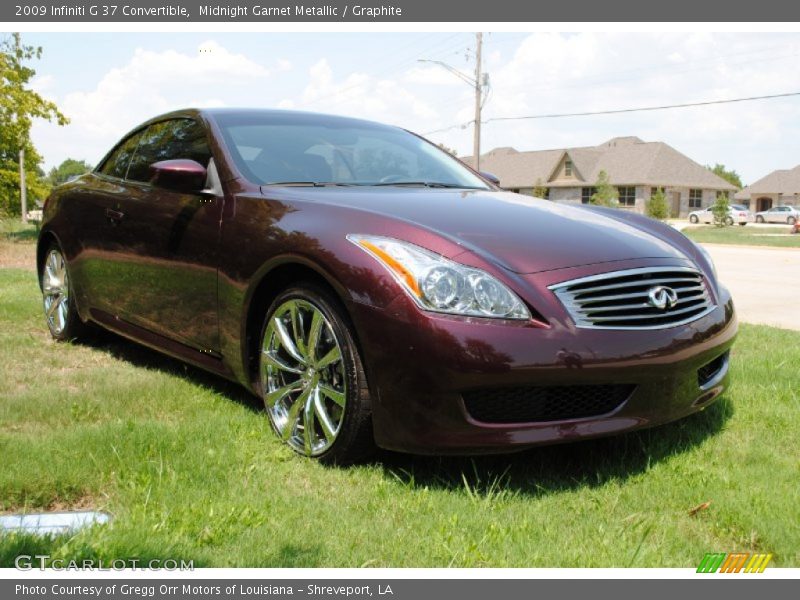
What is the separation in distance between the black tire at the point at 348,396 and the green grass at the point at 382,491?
8cm

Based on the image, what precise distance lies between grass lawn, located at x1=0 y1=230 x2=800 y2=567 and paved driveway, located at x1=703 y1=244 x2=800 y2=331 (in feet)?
11.9

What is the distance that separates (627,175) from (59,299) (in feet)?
187

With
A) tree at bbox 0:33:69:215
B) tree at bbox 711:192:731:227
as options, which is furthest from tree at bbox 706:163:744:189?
tree at bbox 0:33:69:215

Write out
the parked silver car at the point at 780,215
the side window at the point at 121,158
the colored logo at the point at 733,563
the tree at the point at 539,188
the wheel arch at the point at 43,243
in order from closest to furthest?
the colored logo at the point at 733,563 < the side window at the point at 121,158 < the wheel arch at the point at 43,243 < the parked silver car at the point at 780,215 < the tree at the point at 539,188

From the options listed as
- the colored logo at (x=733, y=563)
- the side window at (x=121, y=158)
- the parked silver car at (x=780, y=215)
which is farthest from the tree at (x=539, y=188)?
the colored logo at (x=733, y=563)

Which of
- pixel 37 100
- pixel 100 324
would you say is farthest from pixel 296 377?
pixel 37 100

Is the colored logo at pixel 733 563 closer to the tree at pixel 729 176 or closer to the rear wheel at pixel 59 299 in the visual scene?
the rear wheel at pixel 59 299

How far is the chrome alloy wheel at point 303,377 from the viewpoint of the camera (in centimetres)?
327

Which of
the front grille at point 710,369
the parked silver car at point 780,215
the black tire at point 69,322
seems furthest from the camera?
the parked silver car at point 780,215

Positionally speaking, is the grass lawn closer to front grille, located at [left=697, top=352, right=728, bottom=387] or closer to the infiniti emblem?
front grille, located at [left=697, top=352, right=728, bottom=387]

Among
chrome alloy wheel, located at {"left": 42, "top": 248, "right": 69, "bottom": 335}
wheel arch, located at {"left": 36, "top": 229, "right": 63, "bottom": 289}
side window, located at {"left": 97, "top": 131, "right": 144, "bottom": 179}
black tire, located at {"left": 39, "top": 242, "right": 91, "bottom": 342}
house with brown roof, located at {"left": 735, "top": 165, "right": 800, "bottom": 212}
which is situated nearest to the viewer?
side window, located at {"left": 97, "top": 131, "right": 144, "bottom": 179}

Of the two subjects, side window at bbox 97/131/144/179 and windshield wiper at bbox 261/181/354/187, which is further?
side window at bbox 97/131/144/179

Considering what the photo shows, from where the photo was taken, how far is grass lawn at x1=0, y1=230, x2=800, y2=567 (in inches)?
99.7

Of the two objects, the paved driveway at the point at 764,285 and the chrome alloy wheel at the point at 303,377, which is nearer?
the chrome alloy wheel at the point at 303,377
